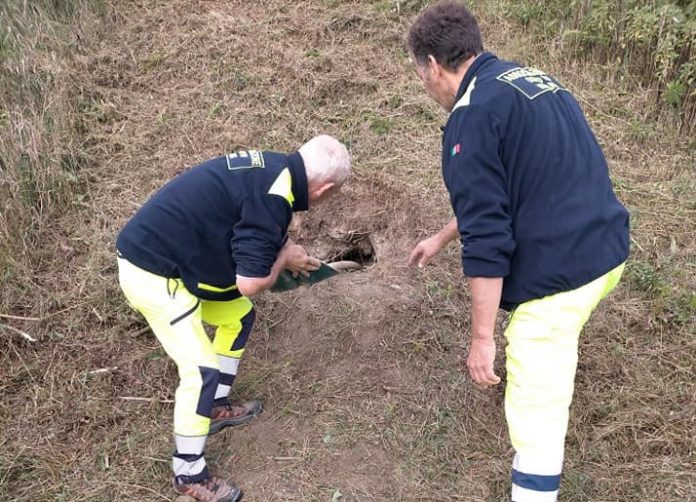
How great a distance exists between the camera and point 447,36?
220cm

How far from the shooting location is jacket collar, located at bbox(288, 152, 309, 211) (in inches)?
101

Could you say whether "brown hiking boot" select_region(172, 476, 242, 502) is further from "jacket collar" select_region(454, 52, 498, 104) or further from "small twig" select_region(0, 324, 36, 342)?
"jacket collar" select_region(454, 52, 498, 104)

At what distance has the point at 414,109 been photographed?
5.55 metres

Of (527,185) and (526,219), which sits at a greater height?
(527,185)

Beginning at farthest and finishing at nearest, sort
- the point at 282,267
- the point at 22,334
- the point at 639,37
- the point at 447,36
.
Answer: the point at 639,37 → the point at 22,334 → the point at 282,267 → the point at 447,36

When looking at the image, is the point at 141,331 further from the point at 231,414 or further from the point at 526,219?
the point at 526,219

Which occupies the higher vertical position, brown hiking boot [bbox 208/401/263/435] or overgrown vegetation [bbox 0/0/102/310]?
overgrown vegetation [bbox 0/0/102/310]

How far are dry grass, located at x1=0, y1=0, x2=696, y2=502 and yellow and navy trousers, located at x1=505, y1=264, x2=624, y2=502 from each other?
81cm

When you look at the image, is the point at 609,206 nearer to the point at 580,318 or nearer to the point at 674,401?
the point at 580,318

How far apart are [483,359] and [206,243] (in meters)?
1.19

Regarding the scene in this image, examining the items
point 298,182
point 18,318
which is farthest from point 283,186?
point 18,318

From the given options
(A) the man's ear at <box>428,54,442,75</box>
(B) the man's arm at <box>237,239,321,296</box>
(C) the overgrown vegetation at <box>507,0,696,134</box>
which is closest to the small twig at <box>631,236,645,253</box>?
(C) the overgrown vegetation at <box>507,0,696,134</box>

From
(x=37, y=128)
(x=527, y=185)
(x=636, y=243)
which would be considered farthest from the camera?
(x=37, y=128)

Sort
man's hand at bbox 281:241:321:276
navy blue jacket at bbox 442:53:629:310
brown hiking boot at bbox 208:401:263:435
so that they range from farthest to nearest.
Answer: brown hiking boot at bbox 208:401:263:435, man's hand at bbox 281:241:321:276, navy blue jacket at bbox 442:53:629:310
